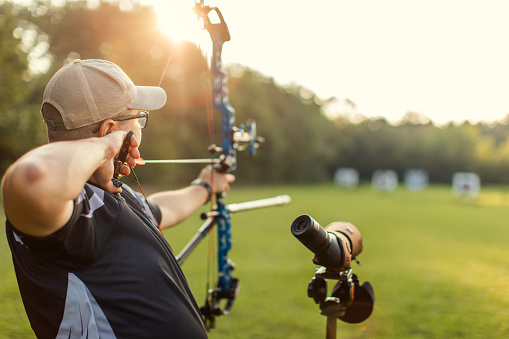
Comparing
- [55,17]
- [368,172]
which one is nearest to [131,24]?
[55,17]

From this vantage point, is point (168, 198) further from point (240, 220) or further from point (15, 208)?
point (240, 220)

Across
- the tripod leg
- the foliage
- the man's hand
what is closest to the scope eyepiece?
the tripod leg

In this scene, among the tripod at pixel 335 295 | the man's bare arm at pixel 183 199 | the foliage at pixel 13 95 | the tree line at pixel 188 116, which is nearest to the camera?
the tripod at pixel 335 295

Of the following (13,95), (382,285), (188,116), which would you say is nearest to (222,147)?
(382,285)

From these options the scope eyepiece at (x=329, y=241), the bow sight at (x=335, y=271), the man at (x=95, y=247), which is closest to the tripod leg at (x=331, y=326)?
the bow sight at (x=335, y=271)

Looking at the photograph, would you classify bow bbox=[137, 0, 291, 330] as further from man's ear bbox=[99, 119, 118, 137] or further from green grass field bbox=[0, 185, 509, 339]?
man's ear bbox=[99, 119, 118, 137]

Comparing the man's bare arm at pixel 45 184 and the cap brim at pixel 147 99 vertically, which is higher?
the cap brim at pixel 147 99

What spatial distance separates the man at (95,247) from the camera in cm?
107

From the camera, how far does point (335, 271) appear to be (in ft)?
5.64

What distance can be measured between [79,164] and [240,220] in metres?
11.3

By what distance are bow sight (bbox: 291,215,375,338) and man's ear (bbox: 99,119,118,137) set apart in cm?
68

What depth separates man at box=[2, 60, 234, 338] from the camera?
3.50 ft

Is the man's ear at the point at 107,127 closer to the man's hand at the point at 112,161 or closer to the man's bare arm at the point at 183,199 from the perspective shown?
the man's hand at the point at 112,161

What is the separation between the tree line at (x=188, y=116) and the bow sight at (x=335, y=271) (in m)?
1.42
